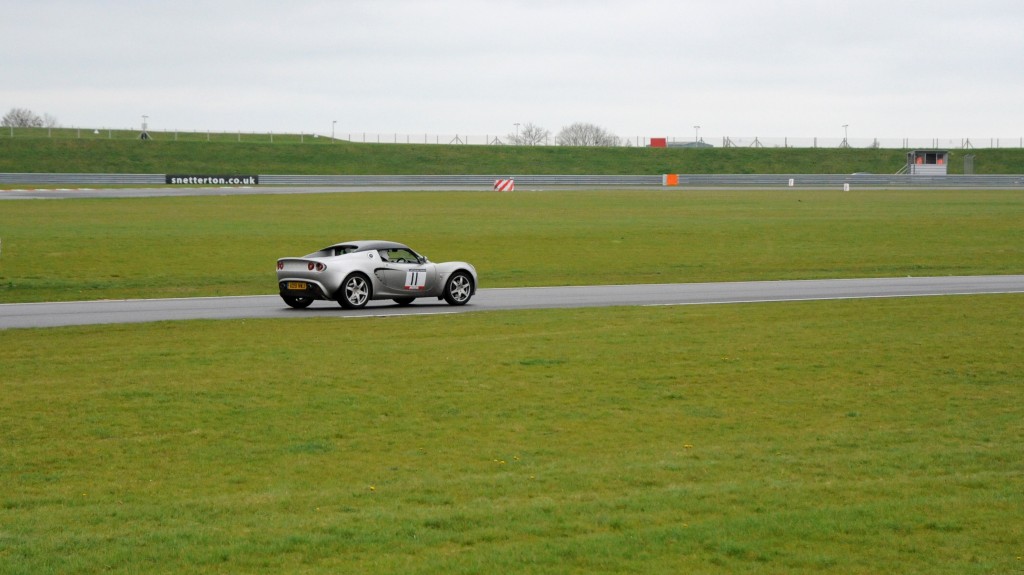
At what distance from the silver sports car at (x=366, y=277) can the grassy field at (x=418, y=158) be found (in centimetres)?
6774

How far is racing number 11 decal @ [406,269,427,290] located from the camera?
19844 mm

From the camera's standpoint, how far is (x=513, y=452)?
8820mm

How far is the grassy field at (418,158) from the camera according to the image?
85938 mm

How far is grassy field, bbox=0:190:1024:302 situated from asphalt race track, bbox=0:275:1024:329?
216 cm

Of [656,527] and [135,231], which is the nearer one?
[656,527]

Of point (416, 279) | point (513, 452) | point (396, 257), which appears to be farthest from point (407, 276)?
point (513, 452)

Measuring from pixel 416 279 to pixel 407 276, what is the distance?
0.19 m

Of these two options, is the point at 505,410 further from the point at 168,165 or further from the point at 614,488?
the point at 168,165

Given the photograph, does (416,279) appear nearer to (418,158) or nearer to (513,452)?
(513,452)

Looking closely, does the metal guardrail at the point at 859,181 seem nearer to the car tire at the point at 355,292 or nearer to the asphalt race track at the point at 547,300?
the asphalt race track at the point at 547,300

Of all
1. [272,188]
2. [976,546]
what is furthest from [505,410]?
[272,188]

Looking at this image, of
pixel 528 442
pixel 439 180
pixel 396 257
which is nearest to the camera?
pixel 528 442

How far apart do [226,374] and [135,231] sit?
25.0 m

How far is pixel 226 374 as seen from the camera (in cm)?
1217
